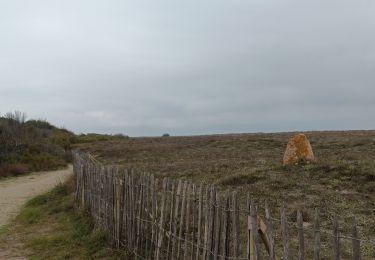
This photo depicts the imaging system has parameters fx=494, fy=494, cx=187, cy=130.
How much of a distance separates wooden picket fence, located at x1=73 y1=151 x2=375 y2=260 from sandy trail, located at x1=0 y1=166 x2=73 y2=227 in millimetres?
5652

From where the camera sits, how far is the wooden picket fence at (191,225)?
15.6ft

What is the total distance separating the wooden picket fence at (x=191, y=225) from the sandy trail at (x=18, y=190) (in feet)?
18.5

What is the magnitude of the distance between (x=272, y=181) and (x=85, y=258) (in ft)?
17.8

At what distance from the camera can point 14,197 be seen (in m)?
19.4

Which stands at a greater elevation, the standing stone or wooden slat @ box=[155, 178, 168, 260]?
the standing stone

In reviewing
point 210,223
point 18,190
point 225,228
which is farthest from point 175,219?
point 18,190

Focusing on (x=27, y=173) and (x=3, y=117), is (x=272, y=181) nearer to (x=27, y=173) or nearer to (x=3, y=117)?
(x=27, y=173)

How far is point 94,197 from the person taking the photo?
11.4 m

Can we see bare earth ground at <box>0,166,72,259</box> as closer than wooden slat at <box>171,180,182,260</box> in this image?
No

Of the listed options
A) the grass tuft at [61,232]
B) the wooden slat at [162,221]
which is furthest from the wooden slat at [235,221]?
the grass tuft at [61,232]

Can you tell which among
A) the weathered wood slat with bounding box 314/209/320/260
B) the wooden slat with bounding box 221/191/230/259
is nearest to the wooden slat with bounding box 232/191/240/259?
the wooden slat with bounding box 221/191/230/259

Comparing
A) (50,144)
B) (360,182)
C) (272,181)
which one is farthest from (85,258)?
(50,144)

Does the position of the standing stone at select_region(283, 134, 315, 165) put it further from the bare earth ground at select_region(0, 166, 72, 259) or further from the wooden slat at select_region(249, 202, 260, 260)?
the wooden slat at select_region(249, 202, 260, 260)

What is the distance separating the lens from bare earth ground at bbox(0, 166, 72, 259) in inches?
397
